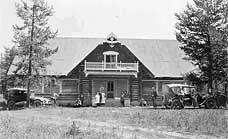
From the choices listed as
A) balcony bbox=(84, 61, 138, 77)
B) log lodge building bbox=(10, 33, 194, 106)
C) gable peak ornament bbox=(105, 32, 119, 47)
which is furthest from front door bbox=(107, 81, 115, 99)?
gable peak ornament bbox=(105, 32, 119, 47)

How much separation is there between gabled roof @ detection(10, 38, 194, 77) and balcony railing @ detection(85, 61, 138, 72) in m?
1.91

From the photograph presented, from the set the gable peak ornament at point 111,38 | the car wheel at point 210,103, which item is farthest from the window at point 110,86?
the car wheel at point 210,103

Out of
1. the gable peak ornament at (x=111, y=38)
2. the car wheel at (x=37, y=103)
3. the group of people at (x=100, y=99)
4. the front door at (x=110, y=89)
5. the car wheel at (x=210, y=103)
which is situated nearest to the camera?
the car wheel at (x=210, y=103)

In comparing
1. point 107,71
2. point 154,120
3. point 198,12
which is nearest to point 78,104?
point 107,71

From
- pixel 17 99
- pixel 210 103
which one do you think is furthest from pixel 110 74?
pixel 210 103

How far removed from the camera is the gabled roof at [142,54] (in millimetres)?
38588

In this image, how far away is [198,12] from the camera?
99.0ft

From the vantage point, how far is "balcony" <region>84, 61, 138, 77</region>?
35.4 meters

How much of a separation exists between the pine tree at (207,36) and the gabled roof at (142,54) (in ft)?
22.3

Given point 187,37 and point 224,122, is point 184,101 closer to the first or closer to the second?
point 187,37

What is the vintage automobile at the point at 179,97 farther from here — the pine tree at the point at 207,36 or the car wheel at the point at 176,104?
the pine tree at the point at 207,36

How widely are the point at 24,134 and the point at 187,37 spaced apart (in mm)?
21170

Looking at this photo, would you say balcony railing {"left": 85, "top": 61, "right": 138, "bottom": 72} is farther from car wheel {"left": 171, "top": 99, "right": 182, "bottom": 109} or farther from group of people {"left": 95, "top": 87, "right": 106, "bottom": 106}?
car wheel {"left": 171, "top": 99, "right": 182, "bottom": 109}

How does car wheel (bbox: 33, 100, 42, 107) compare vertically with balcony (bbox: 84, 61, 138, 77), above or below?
below
